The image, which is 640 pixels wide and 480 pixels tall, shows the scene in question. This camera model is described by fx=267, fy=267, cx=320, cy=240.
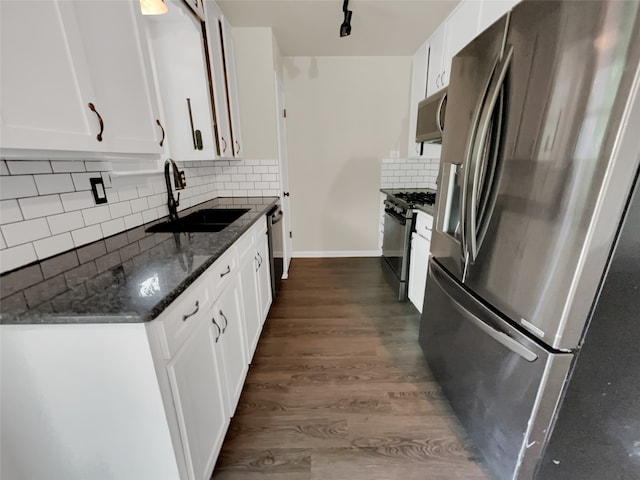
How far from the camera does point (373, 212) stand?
3703 millimetres

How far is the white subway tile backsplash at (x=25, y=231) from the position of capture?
0.94 meters

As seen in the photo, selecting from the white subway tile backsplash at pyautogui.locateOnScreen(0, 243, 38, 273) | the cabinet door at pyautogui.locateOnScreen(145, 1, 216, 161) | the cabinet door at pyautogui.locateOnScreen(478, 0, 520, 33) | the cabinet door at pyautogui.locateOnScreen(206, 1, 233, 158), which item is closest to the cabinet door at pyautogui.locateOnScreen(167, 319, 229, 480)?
the white subway tile backsplash at pyautogui.locateOnScreen(0, 243, 38, 273)

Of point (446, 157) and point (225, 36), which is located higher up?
point (225, 36)

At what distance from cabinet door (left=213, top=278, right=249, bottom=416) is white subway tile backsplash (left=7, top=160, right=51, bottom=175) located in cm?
85

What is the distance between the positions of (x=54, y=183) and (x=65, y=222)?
163 mm

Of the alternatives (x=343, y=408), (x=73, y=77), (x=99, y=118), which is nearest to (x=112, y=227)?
(x=99, y=118)

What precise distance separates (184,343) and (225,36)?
97.9 inches

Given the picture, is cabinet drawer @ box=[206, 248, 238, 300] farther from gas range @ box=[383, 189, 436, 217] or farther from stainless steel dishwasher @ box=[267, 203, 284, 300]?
gas range @ box=[383, 189, 436, 217]

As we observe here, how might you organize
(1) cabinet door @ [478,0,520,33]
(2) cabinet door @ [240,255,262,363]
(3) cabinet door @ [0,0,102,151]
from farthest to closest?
(2) cabinet door @ [240,255,262,363] < (1) cabinet door @ [478,0,520,33] < (3) cabinet door @ [0,0,102,151]

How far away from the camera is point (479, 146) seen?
1.05m

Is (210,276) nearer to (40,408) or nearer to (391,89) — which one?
(40,408)

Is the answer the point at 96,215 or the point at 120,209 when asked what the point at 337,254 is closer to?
the point at 120,209

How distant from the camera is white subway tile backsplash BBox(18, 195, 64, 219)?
99 cm

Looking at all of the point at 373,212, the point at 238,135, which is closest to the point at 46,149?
the point at 238,135
